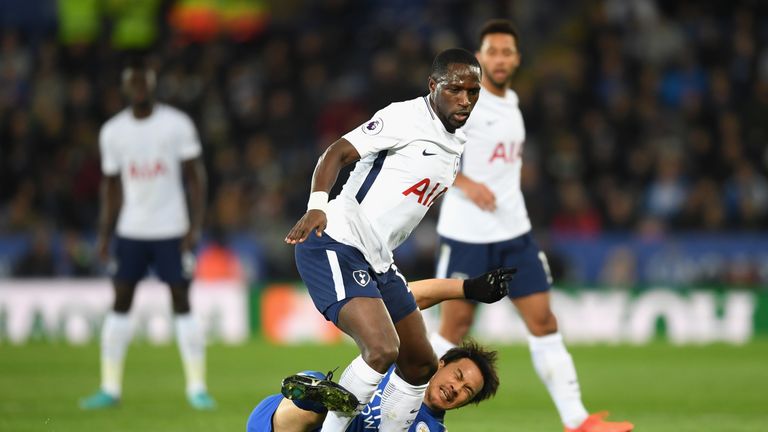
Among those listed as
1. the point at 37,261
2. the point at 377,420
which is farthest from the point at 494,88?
the point at 37,261

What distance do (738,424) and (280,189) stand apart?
9.91 metres

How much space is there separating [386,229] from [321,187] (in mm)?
565

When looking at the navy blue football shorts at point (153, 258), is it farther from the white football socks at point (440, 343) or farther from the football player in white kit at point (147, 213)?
the white football socks at point (440, 343)

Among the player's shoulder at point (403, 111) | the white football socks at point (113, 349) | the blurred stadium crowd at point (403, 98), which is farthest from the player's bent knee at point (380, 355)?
the blurred stadium crowd at point (403, 98)

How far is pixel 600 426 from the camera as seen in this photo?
25.5 ft

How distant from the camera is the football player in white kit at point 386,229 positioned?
20.8 feet

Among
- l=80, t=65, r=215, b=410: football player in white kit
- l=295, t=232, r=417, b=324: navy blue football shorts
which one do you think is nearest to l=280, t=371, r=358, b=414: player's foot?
l=295, t=232, r=417, b=324: navy blue football shorts

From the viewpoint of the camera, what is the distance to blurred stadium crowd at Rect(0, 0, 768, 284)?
55.3ft

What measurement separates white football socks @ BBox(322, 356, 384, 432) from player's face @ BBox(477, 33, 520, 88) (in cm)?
277

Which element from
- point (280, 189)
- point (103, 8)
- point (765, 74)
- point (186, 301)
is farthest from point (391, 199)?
point (103, 8)

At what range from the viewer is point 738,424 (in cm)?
870

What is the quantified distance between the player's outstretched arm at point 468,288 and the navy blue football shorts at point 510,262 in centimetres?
118

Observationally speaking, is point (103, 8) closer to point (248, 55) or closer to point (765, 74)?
point (248, 55)

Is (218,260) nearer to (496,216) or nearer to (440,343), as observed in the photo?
(440,343)
